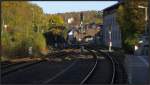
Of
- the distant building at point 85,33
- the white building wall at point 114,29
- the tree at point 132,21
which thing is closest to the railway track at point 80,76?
the tree at point 132,21

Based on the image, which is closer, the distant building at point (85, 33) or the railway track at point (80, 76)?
the railway track at point (80, 76)

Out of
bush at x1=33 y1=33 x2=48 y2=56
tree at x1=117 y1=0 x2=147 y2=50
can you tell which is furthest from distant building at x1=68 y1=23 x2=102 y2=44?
tree at x1=117 y1=0 x2=147 y2=50

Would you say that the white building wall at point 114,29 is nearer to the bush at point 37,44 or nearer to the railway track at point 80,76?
the bush at point 37,44

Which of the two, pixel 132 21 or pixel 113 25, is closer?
pixel 132 21

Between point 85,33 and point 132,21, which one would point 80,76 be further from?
point 85,33

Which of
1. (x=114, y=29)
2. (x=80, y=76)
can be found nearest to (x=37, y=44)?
(x=80, y=76)

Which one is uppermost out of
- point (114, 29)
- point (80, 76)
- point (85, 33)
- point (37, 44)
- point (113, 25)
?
point (113, 25)

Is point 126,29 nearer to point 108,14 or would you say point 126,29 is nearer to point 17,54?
point 17,54

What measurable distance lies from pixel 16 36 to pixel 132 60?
128 ft

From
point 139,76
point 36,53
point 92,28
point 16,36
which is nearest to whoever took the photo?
point 139,76

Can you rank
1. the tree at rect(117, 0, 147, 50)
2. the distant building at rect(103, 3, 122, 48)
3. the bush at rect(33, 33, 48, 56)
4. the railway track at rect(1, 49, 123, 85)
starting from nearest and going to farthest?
the railway track at rect(1, 49, 123, 85), the tree at rect(117, 0, 147, 50), the bush at rect(33, 33, 48, 56), the distant building at rect(103, 3, 122, 48)

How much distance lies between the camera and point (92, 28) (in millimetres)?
182125

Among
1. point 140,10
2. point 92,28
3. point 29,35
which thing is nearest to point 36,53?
point 29,35

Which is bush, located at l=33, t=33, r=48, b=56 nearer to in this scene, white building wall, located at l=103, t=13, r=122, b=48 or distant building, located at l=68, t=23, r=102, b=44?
white building wall, located at l=103, t=13, r=122, b=48
